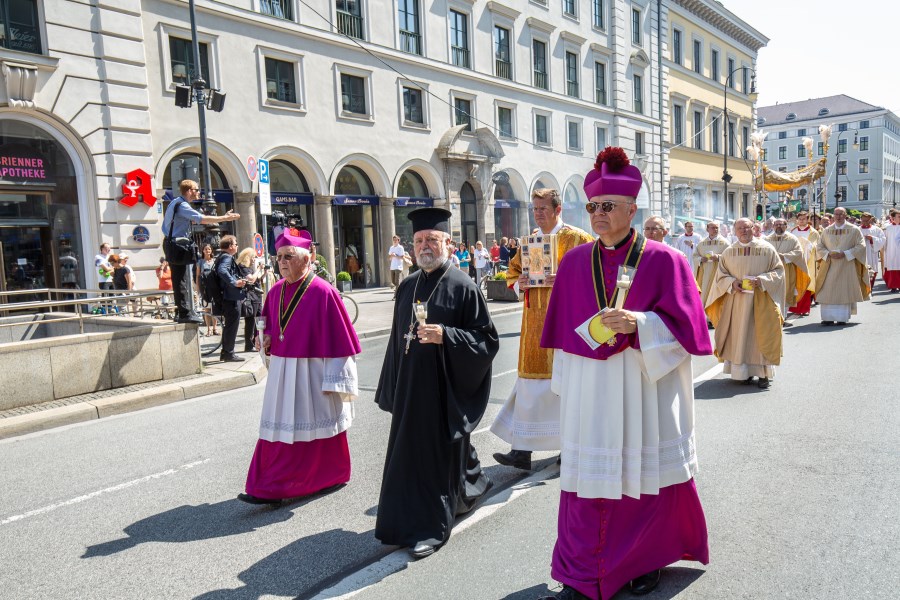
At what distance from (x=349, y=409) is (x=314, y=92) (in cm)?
1759

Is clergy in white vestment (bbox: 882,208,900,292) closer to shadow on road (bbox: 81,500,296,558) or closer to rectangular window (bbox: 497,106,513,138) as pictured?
rectangular window (bbox: 497,106,513,138)

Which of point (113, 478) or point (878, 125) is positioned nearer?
point (113, 478)

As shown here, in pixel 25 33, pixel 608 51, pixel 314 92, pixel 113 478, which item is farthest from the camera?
pixel 608 51

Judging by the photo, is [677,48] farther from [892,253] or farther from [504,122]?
[892,253]

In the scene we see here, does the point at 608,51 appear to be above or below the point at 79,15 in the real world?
above

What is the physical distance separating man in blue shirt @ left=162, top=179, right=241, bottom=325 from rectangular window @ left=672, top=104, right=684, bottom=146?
36.2 meters

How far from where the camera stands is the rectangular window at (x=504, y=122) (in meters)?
28.0

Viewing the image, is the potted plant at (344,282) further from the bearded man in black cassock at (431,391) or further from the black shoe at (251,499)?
the bearded man in black cassock at (431,391)

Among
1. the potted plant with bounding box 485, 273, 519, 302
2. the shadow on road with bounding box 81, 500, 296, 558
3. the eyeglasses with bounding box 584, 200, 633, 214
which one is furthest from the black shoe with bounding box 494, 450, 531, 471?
the potted plant with bounding box 485, 273, 519, 302

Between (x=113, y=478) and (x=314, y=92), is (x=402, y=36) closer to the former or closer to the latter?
(x=314, y=92)

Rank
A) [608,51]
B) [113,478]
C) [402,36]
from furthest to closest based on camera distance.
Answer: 1. [608,51]
2. [402,36]
3. [113,478]

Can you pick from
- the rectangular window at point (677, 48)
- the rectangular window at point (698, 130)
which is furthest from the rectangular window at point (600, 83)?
the rectangular window at point (698, 130)

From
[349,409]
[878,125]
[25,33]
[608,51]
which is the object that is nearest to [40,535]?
[349,409]

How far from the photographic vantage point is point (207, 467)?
18.7 ft
